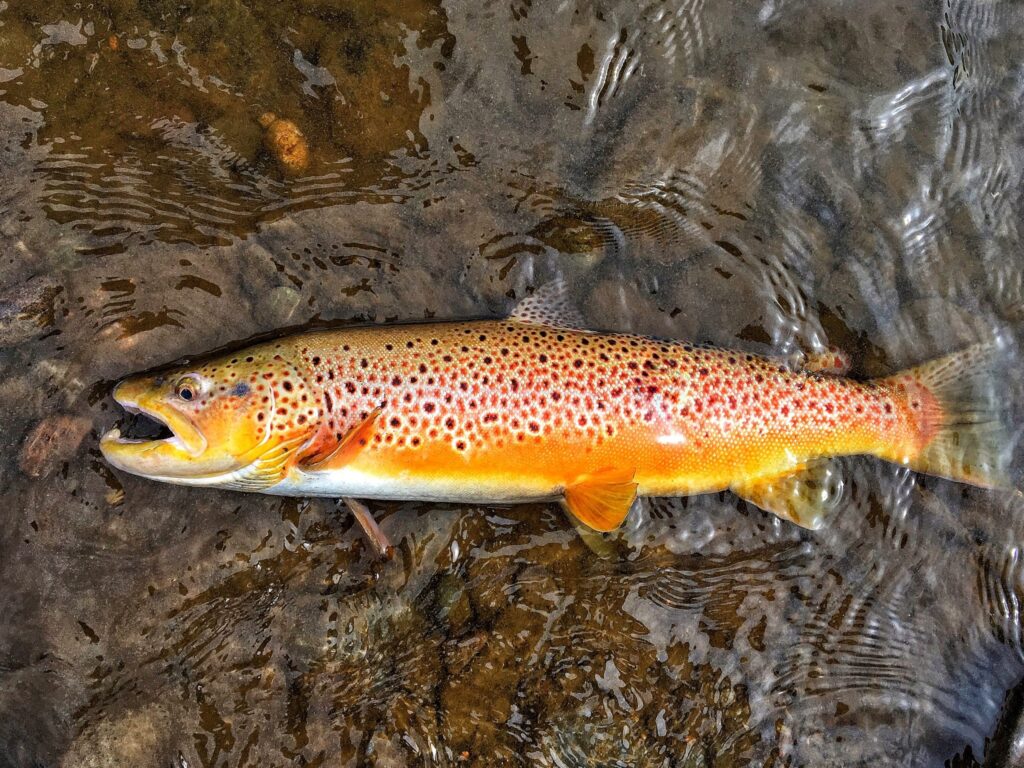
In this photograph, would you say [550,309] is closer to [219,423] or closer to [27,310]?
[219,423]

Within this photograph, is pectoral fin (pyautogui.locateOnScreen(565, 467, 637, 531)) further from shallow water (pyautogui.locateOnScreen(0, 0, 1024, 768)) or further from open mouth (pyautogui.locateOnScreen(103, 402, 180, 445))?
open mouth (pyautogui.locateOnScreen(103, 402, 180, 445))

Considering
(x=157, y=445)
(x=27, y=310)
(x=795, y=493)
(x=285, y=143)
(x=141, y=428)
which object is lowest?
(x=795, y=493)

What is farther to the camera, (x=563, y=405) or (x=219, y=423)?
(x=563, y=405)

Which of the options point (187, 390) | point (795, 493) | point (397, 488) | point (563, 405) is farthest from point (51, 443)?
point (795, 493)

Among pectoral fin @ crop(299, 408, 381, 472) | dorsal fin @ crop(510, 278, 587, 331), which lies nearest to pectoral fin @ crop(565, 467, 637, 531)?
dorsal fin @ crop(510, 278, 587, 331)

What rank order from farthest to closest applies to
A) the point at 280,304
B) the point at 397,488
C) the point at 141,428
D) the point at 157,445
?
the point at 280,304, the point at 141,428, the point at 397,488, the point at 157,445

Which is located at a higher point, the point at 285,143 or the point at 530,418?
the point at 285,143

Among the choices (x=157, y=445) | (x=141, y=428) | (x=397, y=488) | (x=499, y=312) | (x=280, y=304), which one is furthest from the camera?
(x=499, y=312)
